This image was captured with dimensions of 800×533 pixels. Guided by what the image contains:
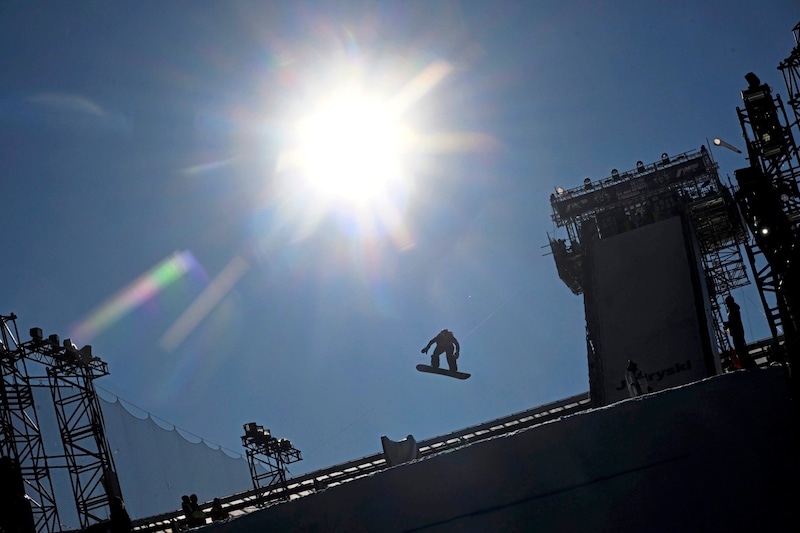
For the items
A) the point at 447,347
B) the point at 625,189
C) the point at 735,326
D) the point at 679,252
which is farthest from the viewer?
the point at 625,189

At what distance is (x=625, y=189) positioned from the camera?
45.1 metres

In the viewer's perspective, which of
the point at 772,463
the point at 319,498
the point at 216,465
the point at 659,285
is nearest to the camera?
the point at 772,463

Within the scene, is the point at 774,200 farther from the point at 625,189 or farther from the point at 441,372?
the point at 625,189

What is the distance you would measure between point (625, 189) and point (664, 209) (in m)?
3.41

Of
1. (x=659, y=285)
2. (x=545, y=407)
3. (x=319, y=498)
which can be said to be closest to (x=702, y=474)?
(x=319, y=498)

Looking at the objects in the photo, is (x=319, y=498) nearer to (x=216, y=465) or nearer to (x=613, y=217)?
(x=613, y=217)

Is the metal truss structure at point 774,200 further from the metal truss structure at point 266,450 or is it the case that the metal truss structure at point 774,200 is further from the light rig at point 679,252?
the metal truss structure at point 266,450

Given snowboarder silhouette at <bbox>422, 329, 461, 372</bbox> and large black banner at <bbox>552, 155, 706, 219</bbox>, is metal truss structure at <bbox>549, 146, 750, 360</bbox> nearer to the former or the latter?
large black banner at <bbox>552, 155, 706, 219</bbox>

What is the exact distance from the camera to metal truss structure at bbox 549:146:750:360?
42406mm

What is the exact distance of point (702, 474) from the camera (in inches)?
325

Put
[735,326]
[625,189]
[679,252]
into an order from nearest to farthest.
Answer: [735,326], [679,252], [625,189]

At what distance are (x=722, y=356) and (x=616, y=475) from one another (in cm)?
3178

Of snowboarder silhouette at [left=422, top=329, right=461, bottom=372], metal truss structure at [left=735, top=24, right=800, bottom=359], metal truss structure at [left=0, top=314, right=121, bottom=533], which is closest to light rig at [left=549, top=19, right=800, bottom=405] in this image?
metal truss structure at [left=735, top=24, right=800, bottom=359]

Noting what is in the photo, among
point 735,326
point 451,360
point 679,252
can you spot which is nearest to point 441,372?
point 451,360
